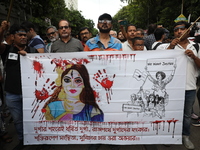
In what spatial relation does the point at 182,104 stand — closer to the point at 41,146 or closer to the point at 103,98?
the point at 103,98

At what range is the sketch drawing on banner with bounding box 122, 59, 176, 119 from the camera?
7.29 feet

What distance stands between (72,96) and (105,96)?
1.50 ft

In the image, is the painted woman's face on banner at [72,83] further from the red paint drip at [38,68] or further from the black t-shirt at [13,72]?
the black t-shirt at [13,72]

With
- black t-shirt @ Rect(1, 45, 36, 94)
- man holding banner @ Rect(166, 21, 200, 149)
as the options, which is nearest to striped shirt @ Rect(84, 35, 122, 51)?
man holding banner @ Rect(166, 21, 200, 149)

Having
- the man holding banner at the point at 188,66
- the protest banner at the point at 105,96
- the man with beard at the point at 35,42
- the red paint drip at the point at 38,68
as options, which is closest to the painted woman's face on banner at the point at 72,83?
the protest banner at the point at 105,96

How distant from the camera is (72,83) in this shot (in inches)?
91.4

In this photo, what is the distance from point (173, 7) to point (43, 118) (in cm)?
1785

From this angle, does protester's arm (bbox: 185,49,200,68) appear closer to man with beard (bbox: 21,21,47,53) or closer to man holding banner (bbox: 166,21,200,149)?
man holding banner (bbox: 166,21,200,149)

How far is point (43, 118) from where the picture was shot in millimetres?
2379

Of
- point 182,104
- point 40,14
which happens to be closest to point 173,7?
point 40,14

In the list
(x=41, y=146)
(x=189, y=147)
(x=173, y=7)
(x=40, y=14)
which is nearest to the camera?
(x=189, y=147)

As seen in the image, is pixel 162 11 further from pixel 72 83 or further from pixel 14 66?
pixel 14 66

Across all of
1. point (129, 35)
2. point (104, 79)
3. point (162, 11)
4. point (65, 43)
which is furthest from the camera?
point (162, 11)

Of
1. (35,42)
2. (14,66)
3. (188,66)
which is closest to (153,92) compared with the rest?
(188,66)
